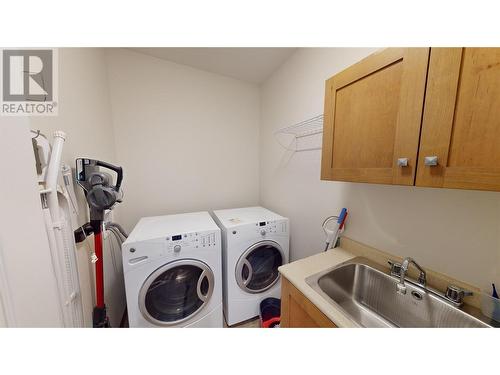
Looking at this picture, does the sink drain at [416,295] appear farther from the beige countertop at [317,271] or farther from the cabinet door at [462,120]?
the cabinet door at [462,120]

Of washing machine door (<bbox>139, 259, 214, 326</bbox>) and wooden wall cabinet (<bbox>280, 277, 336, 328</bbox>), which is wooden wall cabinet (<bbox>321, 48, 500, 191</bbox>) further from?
washing machine door (<bbox>139, 259, 214, 326</bbox>)

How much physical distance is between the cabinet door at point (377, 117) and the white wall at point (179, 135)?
1476mm

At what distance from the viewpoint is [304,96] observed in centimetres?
164

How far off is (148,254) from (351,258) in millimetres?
A: 1475

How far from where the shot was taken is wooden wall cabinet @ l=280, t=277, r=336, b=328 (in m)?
0.81

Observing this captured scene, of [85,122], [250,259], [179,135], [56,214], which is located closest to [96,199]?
[56,214]

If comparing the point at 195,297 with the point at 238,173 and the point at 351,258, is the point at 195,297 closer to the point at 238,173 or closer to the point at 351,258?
the point at 351,258

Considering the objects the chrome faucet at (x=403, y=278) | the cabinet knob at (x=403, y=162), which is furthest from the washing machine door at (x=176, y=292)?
→ the cabinet knob at (x=403, y=162)

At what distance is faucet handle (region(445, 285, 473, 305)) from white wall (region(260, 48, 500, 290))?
0.23 feet

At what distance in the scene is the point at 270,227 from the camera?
1697 mm

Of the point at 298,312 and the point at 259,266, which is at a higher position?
the point at 298,312

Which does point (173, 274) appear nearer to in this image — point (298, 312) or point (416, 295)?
point (298, 312)

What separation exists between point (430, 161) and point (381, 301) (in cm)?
89
